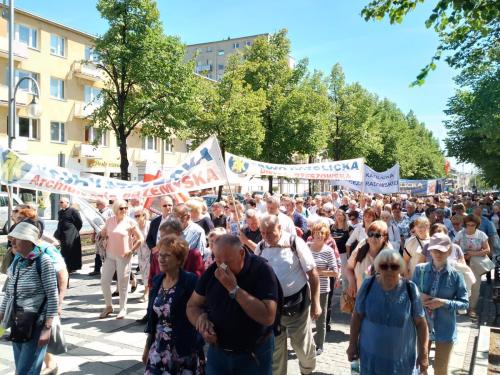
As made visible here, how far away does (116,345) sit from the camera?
5.85m

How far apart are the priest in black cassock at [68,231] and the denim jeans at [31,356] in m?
5.88

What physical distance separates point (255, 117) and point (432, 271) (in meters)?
25.9

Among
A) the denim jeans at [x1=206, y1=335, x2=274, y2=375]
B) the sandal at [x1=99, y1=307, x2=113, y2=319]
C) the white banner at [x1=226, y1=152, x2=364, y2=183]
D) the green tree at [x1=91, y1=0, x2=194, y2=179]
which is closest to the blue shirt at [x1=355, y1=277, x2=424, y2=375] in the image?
the denim jeans at [x1=206, y1=335, x2=274, y2=375]

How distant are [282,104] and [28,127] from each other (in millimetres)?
18159

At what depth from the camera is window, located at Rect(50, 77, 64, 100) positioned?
110 feet

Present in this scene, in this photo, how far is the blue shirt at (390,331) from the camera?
337 centimetres

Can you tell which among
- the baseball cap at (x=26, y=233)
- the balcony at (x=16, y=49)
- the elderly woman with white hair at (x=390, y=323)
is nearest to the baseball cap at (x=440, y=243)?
the elderly woman with white hair at (x=390, y=323)

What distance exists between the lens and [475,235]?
8.03 meters

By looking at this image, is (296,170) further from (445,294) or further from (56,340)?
(56,340)

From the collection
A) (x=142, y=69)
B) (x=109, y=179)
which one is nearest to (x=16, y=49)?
(x=142, y=69)

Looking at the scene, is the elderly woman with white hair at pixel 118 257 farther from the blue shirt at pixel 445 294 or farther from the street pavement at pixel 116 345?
the blue shirt at pixel 445 294

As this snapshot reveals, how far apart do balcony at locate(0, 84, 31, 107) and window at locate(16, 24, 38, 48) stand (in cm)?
358

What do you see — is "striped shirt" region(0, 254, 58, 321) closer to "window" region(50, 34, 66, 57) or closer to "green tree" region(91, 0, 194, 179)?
"green tree" region(91, 0, 194, 179)

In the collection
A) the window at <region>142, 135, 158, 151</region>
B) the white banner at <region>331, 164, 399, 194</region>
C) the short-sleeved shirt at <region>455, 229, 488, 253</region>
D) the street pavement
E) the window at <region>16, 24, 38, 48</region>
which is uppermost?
the window at <region>16, 24, 38, 48</region>
